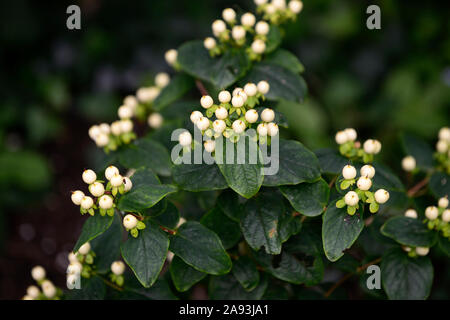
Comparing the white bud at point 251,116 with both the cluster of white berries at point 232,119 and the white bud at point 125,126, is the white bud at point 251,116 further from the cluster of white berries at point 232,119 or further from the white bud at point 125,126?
the white bud at point 125,126

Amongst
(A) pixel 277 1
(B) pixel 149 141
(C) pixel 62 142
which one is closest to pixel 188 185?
(B) pixel 149 141

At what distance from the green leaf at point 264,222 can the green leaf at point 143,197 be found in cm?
18

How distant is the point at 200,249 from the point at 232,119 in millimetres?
261

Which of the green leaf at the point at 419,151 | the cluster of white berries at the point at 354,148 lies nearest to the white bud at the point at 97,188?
the cluster of white berries at the point at 354,148

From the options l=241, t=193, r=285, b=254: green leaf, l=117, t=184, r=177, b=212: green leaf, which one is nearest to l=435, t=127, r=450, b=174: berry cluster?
l=241, t=193, r=285, b=254: green leaf

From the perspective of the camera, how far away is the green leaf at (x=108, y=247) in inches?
41.8

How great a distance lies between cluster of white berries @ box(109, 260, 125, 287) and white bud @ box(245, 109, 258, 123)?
0.45 m

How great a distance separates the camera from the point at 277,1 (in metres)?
1.17

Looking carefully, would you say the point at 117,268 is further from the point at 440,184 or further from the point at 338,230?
the point at 440,184

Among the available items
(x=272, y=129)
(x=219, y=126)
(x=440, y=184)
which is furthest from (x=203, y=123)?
(x=440, y=184)

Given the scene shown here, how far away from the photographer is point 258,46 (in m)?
1.10

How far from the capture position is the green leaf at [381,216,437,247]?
97cm

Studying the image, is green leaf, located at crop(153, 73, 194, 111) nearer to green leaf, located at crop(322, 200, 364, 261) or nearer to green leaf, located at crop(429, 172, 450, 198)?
green leaf, located at crop(322, 200, 364, 261)

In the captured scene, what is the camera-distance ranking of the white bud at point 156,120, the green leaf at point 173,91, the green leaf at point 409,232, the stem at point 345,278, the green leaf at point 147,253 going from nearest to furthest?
the green leaf at point 147,253, the green leaf at point 409,232, the stem at point 345,278, the green leaf at point 173,91, the white bud at point 156,120
